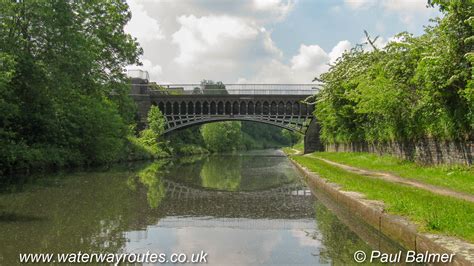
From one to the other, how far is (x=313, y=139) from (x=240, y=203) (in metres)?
44.8

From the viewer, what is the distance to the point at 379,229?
28.7ft

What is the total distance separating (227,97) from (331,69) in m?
21.1

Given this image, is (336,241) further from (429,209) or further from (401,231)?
(429,209)

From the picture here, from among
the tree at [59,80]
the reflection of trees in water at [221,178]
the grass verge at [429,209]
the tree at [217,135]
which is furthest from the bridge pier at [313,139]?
the grass verge at [429,209]

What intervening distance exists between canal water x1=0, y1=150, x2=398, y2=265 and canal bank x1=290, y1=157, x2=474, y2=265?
246mm

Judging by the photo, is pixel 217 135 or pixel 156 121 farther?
pixel 217 135

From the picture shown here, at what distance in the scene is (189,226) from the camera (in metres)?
9.59

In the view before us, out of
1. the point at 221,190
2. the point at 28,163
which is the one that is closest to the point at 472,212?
the point at 221,190

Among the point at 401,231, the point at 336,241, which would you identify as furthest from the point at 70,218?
the point at 401,231

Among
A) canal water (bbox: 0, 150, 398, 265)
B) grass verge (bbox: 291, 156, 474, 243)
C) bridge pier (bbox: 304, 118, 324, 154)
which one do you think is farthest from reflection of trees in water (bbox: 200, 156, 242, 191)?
bridge pier (bbox: 304, 118, 324, 154)

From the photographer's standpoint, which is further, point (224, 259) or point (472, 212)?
point (472, 212)

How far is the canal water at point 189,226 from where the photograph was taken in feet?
24.3

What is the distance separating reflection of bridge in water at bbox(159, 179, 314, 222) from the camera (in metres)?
11.4

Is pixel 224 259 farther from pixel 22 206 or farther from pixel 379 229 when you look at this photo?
pixel 22 206
